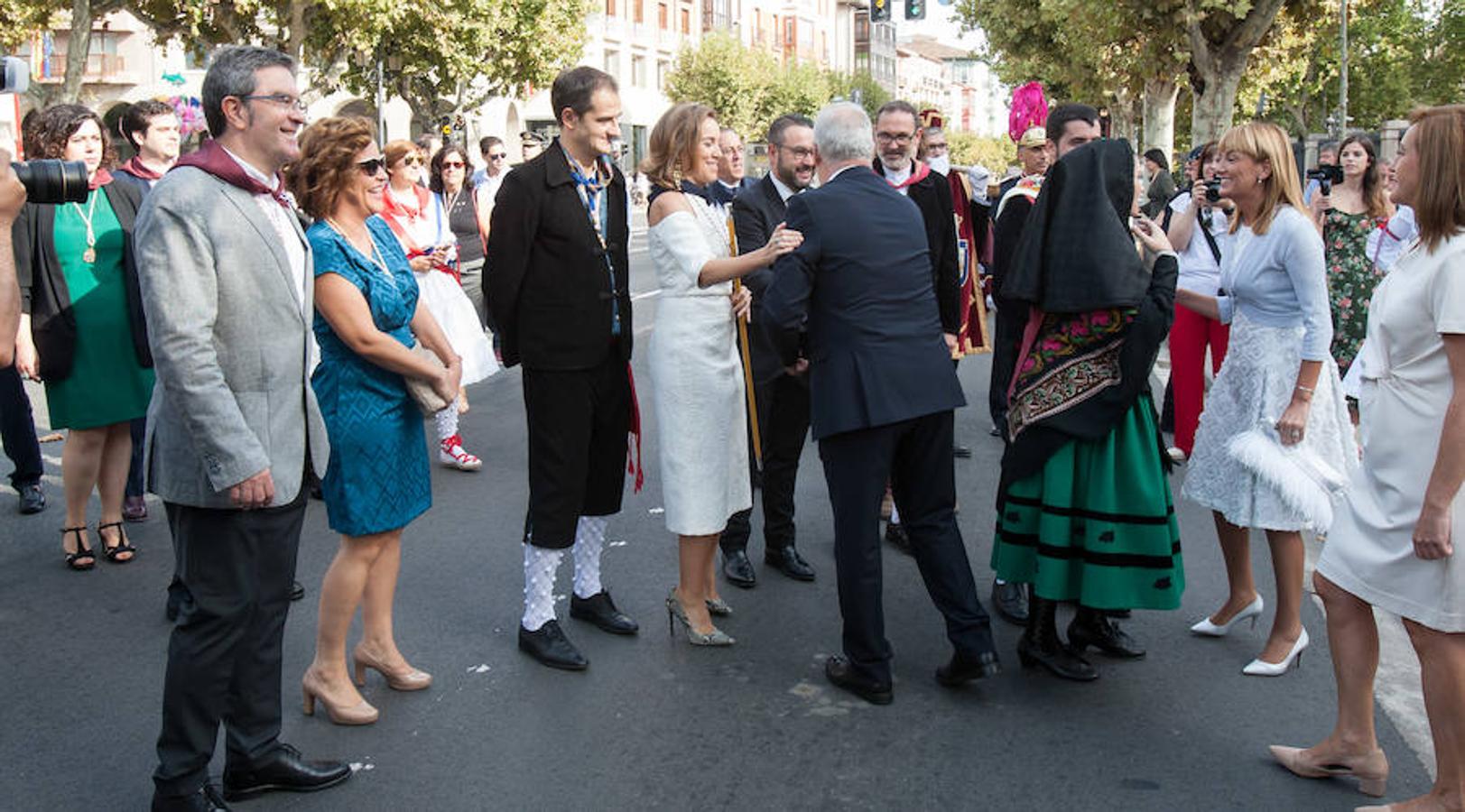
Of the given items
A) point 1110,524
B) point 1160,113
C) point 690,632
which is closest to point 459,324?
point 690,632

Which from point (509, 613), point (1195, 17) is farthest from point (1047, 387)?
point (1195, 17)

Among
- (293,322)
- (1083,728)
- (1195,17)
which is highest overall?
(1195,17)

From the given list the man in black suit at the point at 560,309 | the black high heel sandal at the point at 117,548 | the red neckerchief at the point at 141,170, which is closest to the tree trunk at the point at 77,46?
the red neckerchief at the point at 141,170

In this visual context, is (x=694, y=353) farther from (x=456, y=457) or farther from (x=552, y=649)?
(x=456, y=457)

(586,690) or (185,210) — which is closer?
(185,210)

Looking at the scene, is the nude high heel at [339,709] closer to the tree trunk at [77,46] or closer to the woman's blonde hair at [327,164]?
the woman's blonde hair at [327,164]

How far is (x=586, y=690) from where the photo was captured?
177 inches

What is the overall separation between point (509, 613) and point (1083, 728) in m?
2.35

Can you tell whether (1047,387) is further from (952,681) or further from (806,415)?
(806,415)

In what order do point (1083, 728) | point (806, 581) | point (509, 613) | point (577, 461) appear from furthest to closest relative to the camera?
point (806, 581) < point (509, 613) < point (577, 461) < point (1083, 728)

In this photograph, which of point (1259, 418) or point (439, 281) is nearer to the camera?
point (1259, 418)

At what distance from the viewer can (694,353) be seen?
480 cm

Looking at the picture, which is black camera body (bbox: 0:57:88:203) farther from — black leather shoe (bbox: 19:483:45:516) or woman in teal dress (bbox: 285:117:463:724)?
black leather shoe (bbox: 19:483:45:516)

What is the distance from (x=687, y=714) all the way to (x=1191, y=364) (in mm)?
3623
